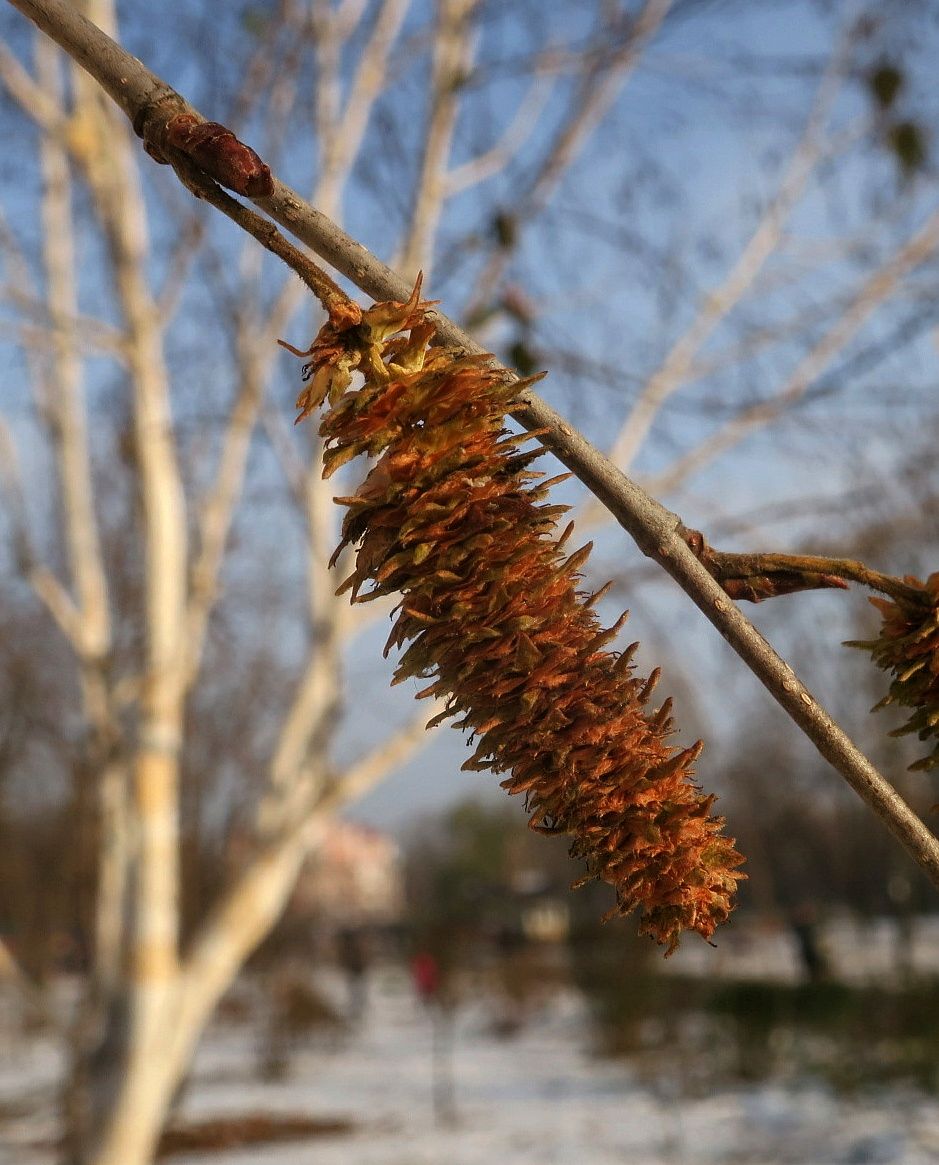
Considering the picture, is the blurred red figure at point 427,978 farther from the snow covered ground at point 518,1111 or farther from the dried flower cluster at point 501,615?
the dried flower cluster at point 501,615

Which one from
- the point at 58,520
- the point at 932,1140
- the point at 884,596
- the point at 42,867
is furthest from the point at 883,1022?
the point at 42,867

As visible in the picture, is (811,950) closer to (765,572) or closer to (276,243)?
(765,572)

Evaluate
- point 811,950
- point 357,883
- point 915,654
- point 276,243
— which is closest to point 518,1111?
point 811,950

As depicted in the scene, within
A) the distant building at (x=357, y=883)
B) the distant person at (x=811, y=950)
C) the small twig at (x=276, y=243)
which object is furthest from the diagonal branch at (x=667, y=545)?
the distant building at (x=357, y=883)

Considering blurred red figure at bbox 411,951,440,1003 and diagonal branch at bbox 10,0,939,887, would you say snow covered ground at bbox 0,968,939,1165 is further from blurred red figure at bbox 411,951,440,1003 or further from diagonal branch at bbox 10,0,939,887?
diagonal branch at bbox 10,0,939,887

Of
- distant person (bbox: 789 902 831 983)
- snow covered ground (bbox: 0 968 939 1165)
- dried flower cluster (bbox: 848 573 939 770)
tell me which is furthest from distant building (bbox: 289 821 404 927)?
dried flower cluster (bbox: 848 573 939 770)

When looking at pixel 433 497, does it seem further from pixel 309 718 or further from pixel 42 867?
pixel 42 867
